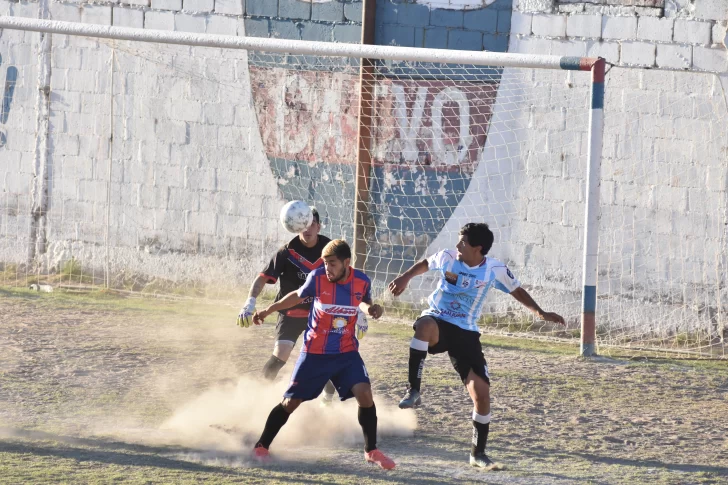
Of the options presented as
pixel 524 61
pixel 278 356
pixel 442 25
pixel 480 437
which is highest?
pixel 442 25

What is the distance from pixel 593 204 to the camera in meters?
8.88

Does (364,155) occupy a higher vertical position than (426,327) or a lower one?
higher

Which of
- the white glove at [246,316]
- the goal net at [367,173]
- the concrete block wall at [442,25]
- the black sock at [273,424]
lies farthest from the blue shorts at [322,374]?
the concrete block wall at [442,25]

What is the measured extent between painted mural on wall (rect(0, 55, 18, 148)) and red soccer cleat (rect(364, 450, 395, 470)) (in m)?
7.84

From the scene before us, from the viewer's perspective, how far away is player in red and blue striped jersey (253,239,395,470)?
18.9 feet

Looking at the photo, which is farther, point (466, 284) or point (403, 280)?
point (403, 280)

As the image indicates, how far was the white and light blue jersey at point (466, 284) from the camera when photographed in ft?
20.5

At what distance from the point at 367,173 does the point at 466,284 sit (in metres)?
4.78

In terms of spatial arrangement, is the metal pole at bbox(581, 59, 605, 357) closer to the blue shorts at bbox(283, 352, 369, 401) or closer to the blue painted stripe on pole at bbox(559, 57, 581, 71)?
the blue painted stripe on pole at bbox(559, 57, 581, 71)

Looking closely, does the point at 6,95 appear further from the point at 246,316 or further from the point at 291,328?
the point at 246,316

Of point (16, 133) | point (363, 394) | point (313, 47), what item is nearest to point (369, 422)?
point (363, 394)

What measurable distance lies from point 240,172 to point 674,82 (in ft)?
15.2

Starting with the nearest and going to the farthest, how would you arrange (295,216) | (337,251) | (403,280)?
(337,251)
(403,280)
(295,216)

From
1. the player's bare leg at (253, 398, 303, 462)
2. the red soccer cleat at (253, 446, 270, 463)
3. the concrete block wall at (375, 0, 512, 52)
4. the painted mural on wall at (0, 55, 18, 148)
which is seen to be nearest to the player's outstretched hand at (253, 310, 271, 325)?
the player's bare leg at (253, 398, 303, 462)
